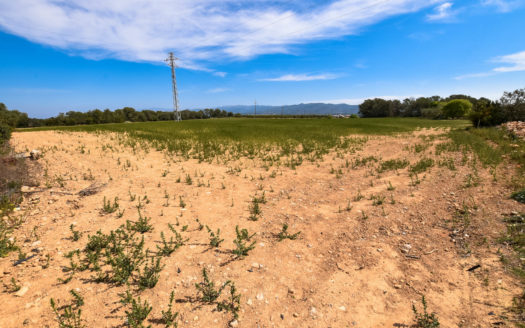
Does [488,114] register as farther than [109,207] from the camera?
Yes

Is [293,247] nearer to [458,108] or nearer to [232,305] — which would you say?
[232,305]

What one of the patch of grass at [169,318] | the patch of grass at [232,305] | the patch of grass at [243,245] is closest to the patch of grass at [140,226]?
the patch of grass at [243,245]

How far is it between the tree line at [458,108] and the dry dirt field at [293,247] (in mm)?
26783

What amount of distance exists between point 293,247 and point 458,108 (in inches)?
4590

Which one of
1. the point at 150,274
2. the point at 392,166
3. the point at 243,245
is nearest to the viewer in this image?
the point at 150,274

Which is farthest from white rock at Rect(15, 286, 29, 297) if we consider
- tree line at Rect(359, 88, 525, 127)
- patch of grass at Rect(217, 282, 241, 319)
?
tree line at Rect(359, 88, 525, 127)

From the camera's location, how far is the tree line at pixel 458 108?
26.9 metres

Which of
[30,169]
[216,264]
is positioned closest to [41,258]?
Answer: [216,264]

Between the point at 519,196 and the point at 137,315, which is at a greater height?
the point at 519,196

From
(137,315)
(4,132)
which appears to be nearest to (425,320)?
(137,315)

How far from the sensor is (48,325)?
3.35 m

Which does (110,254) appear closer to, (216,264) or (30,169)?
(216,264)

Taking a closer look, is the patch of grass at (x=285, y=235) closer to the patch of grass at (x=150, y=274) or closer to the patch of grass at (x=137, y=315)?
the patch of grass at (x=150, y=274)

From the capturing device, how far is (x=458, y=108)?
88.1 metres
